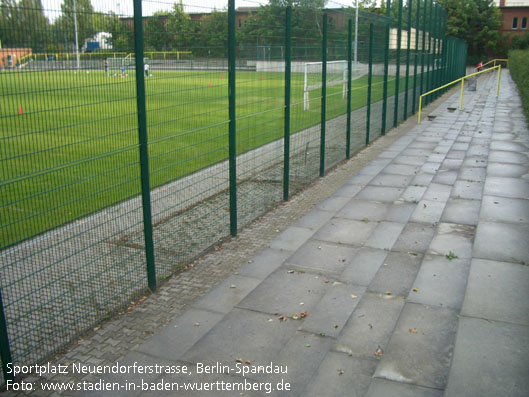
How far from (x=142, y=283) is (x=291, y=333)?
5.97ft

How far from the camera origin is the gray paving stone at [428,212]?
27.0 feet

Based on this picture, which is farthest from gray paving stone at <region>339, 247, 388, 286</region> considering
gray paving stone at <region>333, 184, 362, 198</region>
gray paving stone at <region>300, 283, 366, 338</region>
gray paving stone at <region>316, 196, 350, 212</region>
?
gray paving stone at <region>333, 184, 362, 198</region>

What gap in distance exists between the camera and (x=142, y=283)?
5.86m

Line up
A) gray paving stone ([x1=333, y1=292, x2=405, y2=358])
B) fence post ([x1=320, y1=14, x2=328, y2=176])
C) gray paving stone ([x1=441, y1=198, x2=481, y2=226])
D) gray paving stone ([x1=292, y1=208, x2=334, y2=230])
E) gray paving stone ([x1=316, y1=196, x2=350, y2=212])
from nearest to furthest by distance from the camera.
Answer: gray paving stone ([x1=333, y1=292, x2=405, y2=358]), gray paving stone ([x1=292, y1=208, x2=334, y2=230]), gray paving stone ([x1=441, y1=198, x2=481, y2=226]), gray paving stone ([x1=316, y1=196, x2=350, y2=212]), fence post ([x1=320, y1=14, x2=328, y2=176])

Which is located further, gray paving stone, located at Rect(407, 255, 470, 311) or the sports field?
gray paving stone, located at Rect(407, 255, 470, 311)

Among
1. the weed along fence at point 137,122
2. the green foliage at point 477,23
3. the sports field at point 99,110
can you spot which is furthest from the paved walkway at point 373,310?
the green foliage at point 477,23

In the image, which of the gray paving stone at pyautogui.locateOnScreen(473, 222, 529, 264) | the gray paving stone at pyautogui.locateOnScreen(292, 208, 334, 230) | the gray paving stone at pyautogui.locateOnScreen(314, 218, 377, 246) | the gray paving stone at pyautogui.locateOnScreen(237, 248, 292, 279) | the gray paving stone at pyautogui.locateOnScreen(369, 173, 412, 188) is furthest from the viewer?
the gray paving stone at pyautogui.locateOnScreen(369, 173, 412, 188)

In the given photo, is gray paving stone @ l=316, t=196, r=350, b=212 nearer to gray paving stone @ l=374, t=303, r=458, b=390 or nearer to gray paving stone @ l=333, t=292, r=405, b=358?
gray paving stone @ l=333, t=292, r=405, b=358

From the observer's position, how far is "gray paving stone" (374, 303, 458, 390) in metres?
4.25

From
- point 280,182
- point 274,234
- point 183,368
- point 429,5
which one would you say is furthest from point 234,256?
point 429,5

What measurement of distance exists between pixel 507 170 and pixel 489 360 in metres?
8.02

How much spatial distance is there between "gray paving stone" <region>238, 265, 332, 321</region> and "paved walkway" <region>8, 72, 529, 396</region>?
0.8 inches

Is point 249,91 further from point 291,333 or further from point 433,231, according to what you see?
point 291,333

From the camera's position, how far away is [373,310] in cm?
537
